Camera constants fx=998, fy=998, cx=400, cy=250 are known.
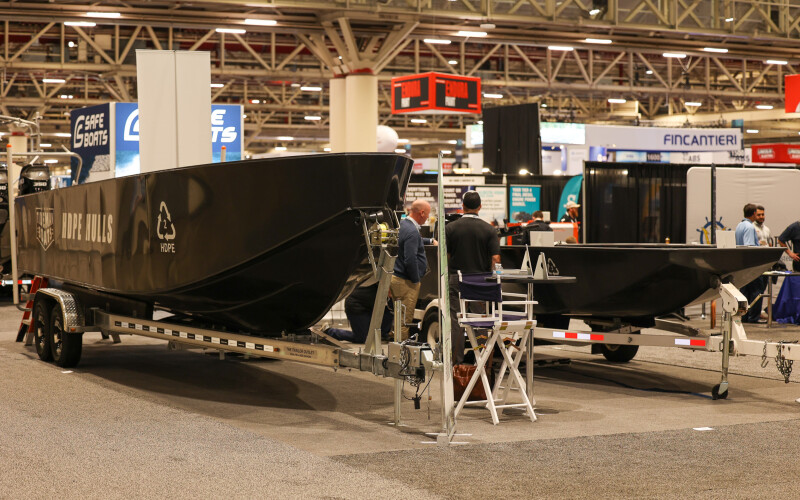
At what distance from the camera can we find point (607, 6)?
65.4 feet

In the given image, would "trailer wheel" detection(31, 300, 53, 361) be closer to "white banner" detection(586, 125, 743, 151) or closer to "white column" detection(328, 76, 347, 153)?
"white column" detection(328, 76, 347, 153)

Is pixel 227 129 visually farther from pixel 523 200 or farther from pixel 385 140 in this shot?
pixel 523 200

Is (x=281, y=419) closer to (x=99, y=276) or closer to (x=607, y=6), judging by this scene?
(x=99, y=276)

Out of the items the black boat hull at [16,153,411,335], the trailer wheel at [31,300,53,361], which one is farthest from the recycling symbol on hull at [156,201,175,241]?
the trailer wheel at [31,300,53,361]

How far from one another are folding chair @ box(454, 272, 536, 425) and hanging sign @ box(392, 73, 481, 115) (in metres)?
11.9

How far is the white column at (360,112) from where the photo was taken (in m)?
19.1

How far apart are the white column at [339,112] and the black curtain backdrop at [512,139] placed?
113 inches

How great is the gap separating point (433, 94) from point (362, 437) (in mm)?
13549

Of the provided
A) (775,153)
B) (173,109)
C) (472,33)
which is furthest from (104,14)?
(775,153)

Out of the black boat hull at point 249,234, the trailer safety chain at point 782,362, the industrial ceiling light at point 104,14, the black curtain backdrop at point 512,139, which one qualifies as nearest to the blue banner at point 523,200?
the black curtain backdrop at point 512,139

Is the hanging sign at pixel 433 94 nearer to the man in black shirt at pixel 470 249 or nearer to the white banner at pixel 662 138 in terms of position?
the white banner at pixel 662 138

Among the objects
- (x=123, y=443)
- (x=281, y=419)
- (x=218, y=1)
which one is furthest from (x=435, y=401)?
(x=218, y=1)

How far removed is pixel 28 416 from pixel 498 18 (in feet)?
46.1

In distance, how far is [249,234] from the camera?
Result: 709cm
